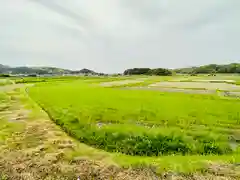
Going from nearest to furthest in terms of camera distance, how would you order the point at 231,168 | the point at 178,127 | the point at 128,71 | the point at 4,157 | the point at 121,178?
→ the point at 121,178
the point at 231,168
the point at 4,157
the point at 178,127
the point at 128,71

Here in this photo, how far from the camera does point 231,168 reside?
9.58 meters

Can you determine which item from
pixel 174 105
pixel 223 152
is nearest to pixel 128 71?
pixel 174 105

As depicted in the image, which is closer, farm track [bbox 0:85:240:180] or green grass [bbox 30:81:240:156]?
farm track [bbox 0:85:240:180]

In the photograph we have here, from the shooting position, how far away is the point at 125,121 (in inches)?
672

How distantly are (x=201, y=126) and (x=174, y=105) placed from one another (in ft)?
22.4

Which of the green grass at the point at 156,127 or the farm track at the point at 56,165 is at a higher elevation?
the green grass at the point at 156,127

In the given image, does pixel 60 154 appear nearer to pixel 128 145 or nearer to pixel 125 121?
pixel 128 145

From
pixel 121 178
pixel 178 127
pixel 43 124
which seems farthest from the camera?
pixel 43 124

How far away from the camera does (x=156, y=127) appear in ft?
49.4

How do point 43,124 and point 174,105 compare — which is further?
point 174,105

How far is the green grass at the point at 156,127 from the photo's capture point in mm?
12059

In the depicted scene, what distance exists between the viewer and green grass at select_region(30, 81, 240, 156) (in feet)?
39.6

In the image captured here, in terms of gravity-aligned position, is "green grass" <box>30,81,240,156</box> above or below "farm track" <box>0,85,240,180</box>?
above

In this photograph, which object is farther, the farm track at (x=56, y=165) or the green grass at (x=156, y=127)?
the green grass at (x=156, y=127)
